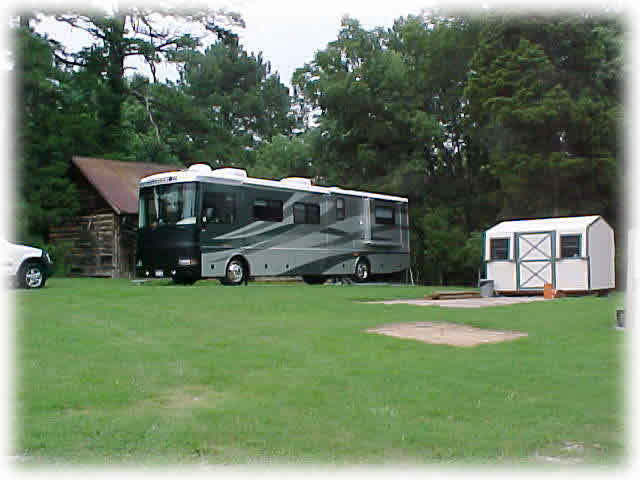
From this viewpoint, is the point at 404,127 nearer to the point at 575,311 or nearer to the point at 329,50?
the point at 329,50

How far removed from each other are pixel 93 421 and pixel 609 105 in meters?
24.3

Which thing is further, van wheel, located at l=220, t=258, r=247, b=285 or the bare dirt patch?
van wheel, located at l=220, t=258, r=247, b=285

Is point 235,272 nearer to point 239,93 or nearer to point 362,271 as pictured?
point 362,271

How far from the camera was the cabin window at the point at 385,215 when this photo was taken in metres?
26.2

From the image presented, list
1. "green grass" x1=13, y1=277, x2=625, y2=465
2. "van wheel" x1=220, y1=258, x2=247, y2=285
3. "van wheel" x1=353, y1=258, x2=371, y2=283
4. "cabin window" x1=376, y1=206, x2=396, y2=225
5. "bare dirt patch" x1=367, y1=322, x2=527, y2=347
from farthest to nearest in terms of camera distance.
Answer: "cabin window" x1=376, y1=206, x2=396, y2=225 < "van wheel" x1=353, y1=258, x2=371, y2=283 < "van wheel" x1=220, y1=258, x2=247, y2=285 < "bare dirt patch" x1=367, y1=322, x2=527, y2=347 < "green grass" x1=13, y1=277, x2=625, y2=465

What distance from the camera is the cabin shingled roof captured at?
2889 centimetres

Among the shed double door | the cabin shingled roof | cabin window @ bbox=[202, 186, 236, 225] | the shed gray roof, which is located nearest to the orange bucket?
the shed double door

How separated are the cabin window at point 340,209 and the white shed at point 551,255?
4.68 metres

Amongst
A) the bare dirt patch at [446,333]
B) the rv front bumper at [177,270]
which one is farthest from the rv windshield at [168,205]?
the bare dirt patch at [446,333]

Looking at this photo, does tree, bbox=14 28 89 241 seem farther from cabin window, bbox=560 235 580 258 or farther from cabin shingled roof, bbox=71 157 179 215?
cabin window, bbox=560 235 580 258

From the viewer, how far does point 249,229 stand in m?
20.9

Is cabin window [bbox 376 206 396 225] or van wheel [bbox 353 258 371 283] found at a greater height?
cabin window [bbox 376 206 396 225]

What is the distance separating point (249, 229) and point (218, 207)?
1304 mm

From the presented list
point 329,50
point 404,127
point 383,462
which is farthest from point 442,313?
point 329,50
